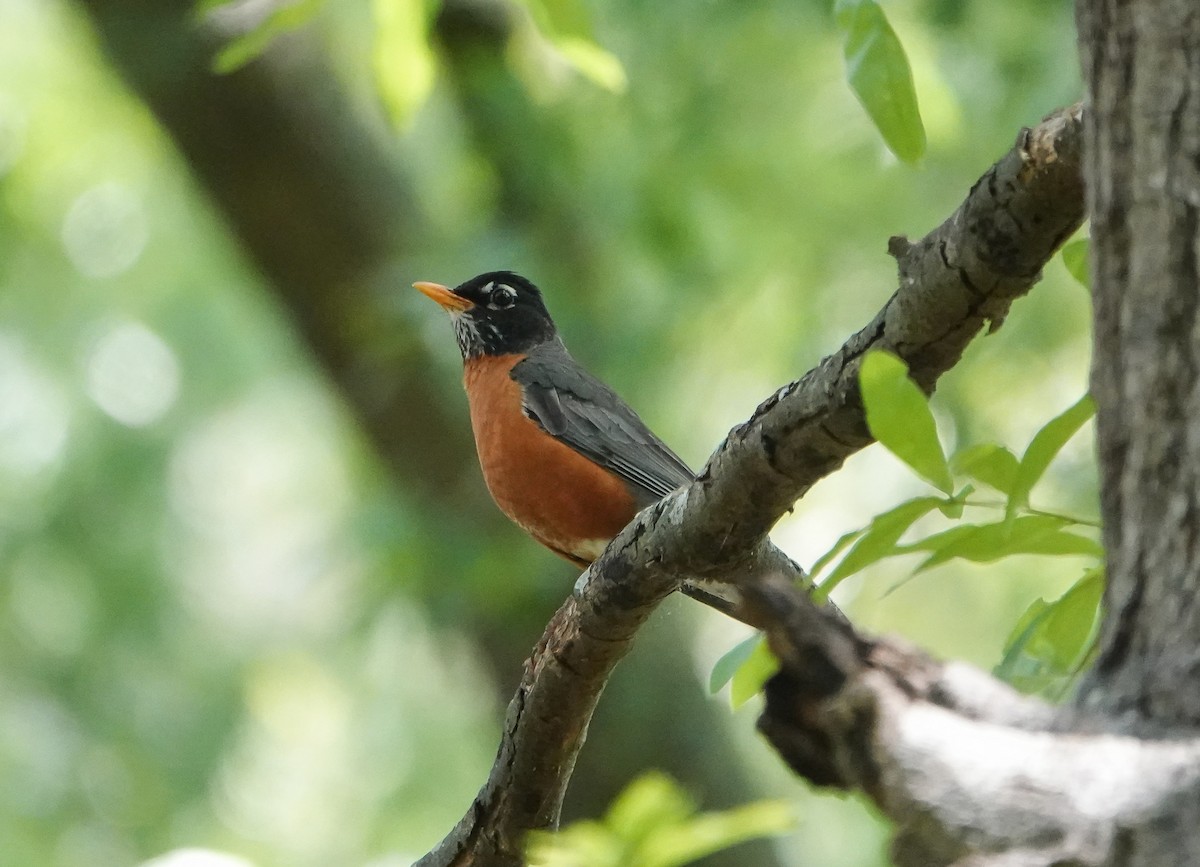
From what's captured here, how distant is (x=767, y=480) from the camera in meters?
2.33

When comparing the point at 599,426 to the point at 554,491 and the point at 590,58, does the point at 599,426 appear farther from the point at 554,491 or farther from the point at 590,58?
the point at 590,58

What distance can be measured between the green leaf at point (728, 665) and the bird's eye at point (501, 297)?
4.10 metres

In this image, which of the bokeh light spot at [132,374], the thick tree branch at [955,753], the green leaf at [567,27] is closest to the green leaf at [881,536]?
the thick tree branch at [955,753]

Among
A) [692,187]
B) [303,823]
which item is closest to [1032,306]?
[692,187]

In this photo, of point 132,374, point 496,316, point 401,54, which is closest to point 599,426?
point 496,316

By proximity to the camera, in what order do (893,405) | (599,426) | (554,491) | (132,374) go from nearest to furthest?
(893,405) < (554,491) < (599,426) < (132,374)

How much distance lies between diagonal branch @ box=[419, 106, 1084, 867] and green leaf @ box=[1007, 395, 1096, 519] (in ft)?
1.06

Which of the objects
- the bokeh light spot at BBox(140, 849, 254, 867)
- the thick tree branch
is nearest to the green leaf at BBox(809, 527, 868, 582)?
the thick tree branch

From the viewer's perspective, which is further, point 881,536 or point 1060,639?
point 1060,639

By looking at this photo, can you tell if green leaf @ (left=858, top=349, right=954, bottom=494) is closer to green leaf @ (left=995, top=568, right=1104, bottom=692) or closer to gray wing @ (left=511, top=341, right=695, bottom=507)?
green leaf @ (left=995, top=568, right=1104, bottom=692)

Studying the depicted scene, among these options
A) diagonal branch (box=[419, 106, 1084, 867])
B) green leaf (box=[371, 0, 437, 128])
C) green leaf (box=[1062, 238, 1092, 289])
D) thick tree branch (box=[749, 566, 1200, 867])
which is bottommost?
thick tree branch (box=[749, 566, 1200, 867])

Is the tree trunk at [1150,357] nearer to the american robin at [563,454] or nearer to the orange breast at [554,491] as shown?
the american robin at [563,454]

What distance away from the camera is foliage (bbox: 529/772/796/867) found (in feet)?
4.40

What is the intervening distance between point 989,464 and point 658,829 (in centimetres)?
60
